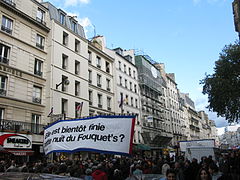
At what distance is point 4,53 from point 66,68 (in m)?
7.85

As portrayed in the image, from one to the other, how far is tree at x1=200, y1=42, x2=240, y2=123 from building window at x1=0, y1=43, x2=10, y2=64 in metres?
21.5

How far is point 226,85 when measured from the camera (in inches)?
1028

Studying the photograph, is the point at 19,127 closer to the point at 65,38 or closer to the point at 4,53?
the point at 4,53

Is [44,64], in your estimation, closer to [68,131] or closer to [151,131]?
[68,131]

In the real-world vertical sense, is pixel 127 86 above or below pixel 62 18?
below

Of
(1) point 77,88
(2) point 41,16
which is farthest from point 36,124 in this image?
(2) point 41,16

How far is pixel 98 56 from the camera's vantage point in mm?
35469

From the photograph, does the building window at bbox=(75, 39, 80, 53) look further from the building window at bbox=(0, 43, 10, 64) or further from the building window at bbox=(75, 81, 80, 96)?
the building window at bbox=(0, 43, 10, 64)

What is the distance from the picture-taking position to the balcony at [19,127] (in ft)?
62.2

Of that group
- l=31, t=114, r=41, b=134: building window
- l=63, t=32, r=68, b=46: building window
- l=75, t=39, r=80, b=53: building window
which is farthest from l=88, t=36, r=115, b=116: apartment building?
l=31, t=114, r=41, b=134: building window

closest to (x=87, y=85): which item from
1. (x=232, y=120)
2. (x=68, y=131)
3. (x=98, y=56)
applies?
(x=98, y=56)

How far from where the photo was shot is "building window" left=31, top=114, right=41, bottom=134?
2194 cm

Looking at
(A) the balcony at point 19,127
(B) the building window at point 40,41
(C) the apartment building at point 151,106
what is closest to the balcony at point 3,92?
(A) the balcony at point 19,127

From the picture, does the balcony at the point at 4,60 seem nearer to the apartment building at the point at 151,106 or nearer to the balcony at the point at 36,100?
the balcony at the point at 36,100
